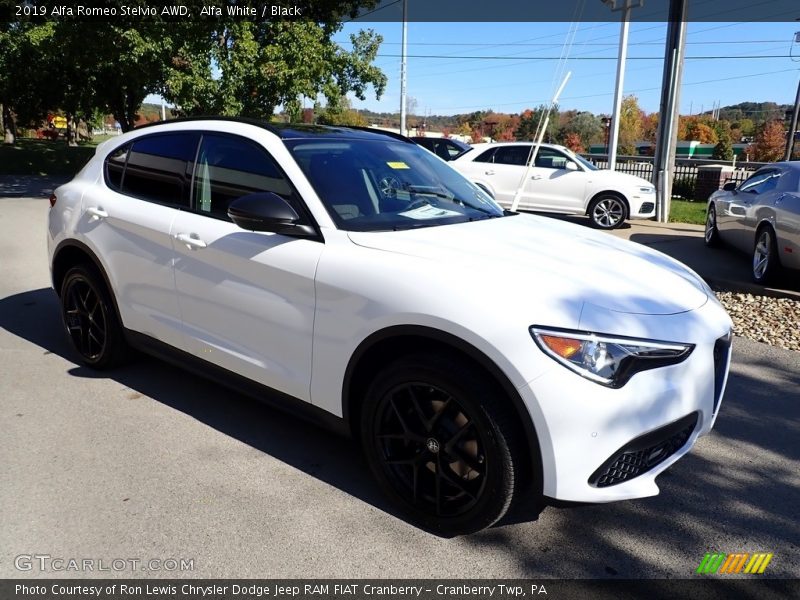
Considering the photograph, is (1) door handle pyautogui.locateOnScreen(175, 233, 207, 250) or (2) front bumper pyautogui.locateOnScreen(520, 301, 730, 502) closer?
(2) front bumper pyautogui.locateOnScreen(520, 301, 730, 502)

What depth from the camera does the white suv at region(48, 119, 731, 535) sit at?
241 centimetres

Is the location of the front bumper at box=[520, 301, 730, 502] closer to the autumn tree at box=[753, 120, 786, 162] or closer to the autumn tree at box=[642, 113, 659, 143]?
the autumn tree at box=[753, 120, 786, 162]

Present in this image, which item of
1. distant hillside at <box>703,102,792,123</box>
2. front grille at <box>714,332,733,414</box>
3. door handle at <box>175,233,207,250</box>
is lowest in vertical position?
front grille at <box>714,332,733,414</box>

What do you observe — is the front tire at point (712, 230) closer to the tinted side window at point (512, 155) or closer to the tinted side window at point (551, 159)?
the tinted side window at point (551, 159)

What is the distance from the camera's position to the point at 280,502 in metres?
3.05

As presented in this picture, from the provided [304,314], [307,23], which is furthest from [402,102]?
[304,314]

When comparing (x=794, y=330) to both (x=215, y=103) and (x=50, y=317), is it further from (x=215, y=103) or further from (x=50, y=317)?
(x=215, y=103)

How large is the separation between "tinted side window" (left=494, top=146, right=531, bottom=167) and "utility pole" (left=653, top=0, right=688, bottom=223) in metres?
3.00

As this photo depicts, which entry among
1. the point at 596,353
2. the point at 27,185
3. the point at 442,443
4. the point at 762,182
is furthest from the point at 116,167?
the point at 27,185

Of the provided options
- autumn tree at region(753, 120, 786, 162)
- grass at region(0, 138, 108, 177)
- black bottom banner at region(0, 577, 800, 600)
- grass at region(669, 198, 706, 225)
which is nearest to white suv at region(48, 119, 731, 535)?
black bottom banner at region(0, 577, 800, 600)

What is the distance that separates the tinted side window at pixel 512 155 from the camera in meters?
13.2

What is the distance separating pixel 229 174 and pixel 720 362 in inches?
108

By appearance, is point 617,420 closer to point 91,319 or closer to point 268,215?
point 268,215

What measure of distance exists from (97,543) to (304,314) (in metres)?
1.33
